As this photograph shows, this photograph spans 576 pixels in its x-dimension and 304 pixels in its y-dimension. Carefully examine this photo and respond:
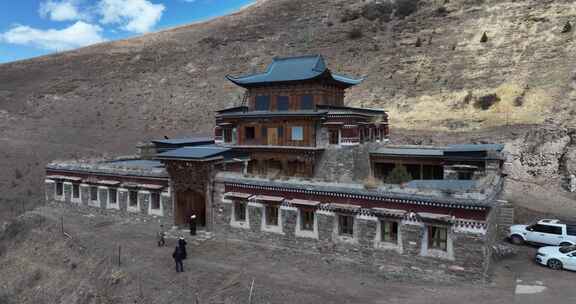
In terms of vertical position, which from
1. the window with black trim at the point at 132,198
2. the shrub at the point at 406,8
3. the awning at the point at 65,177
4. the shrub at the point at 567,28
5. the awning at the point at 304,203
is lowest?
the window with black trim at the point at 132,198

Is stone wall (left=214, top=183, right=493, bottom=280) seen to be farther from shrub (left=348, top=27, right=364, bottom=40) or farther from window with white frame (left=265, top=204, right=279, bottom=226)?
shrub (left=348, top=27, right=364, bottom=40)

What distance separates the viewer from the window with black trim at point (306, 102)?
111ft

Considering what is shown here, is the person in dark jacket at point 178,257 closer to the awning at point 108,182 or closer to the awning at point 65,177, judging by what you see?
the awning at point 108,182

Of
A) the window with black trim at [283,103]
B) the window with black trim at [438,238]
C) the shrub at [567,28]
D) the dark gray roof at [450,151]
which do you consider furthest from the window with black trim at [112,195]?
the shrub at [567,28]

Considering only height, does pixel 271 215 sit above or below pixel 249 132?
below

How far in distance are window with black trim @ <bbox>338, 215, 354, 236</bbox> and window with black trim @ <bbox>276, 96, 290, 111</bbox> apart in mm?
13647

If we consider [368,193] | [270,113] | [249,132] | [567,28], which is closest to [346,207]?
[368,193]

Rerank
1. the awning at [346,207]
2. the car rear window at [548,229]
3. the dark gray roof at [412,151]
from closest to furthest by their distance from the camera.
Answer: the awning at [346,207] → the car rear window at [548,229] → the dark gray roof at [412,151]

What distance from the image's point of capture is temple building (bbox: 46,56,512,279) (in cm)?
Answer: 2094

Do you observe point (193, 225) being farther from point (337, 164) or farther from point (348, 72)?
point (348, 72)

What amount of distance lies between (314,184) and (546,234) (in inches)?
608

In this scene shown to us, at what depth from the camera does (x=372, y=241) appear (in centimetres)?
2252

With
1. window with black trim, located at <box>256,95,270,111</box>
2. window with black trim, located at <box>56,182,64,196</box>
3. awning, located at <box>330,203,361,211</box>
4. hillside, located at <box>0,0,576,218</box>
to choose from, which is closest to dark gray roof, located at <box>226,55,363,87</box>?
window with black trim, located at <box>256,95,270,111</box>

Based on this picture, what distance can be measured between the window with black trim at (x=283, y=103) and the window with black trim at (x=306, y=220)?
40.3 ft
